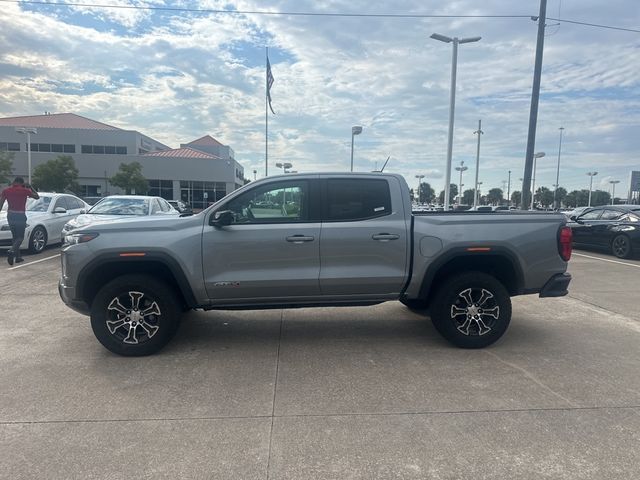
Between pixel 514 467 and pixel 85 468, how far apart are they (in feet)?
8.92

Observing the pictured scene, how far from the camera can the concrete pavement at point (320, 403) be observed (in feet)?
9.53

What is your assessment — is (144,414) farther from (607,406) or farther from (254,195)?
(607,406)

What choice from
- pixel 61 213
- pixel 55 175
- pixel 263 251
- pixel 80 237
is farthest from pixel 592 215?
pixel 55 175

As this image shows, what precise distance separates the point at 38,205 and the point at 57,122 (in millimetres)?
66037

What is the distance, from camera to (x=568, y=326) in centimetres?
596

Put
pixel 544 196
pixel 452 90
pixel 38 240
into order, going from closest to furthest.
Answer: pixel 38 240 → pixel 452 90 → pixel 544 196

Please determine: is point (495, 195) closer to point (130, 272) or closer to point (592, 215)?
point (592, 215)

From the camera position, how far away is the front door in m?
4.67

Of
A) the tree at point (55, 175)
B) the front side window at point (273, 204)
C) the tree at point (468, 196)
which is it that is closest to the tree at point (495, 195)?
the tree at point (468, 196)

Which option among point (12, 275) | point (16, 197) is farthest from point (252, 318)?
point (16, 197)

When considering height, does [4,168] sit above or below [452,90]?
below

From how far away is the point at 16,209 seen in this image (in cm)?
980

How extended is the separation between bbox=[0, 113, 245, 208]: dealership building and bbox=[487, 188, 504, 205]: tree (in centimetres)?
6569

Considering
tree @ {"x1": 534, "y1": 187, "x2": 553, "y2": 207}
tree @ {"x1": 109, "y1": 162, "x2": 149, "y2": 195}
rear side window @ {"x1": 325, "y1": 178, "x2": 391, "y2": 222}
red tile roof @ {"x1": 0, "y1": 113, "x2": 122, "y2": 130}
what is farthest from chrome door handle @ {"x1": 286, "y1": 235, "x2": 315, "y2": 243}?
tree @ {"x1": 534, "y1": 187, "x2": 553, "y2": 207}
